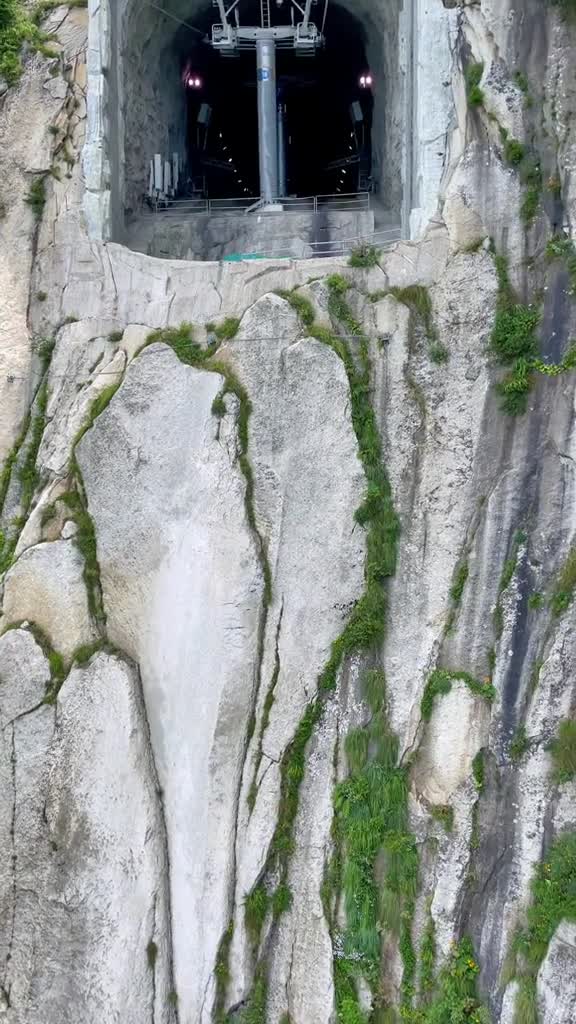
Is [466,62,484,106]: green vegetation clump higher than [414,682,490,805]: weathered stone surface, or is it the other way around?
[466,62,484,106]: green vegetation clump

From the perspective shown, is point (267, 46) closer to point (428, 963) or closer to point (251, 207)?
point (251, 207)

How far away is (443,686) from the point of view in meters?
11.0

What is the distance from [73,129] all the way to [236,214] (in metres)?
3.63

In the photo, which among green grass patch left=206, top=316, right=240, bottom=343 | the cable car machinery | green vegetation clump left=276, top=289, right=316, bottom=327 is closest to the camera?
green vegetation clump left=276, top=289, right=316, bottom=327

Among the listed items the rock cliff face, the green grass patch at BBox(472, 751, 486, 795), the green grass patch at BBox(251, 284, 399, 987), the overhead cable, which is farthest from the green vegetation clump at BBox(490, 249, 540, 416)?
the overhead cable

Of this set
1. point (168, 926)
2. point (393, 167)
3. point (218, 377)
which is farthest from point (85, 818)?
point (393, 167)

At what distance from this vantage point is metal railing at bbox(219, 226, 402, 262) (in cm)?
1348

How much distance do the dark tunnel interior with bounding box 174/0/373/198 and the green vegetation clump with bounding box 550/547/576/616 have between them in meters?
10.7

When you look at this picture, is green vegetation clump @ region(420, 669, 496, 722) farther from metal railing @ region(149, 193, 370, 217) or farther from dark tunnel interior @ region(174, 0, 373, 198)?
dark tunnel interior @ region(174, 0, 373, 198)

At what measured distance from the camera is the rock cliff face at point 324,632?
10805 mm

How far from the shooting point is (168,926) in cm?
1147

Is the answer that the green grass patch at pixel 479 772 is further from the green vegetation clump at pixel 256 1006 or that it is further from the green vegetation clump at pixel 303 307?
the green vegetation clump at pixel 303 307

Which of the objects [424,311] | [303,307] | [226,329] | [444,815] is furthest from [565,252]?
[444,815]

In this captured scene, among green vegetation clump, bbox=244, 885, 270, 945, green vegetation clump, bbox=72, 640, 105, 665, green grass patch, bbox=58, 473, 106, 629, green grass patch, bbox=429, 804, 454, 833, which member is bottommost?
green vegetation clump, bbox=244, 885, 270, 945
